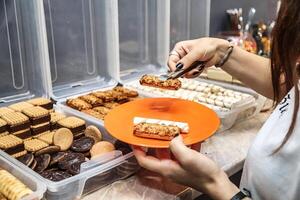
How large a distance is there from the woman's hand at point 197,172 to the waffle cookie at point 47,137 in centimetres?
31

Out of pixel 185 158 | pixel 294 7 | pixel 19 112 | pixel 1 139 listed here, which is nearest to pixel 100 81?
pixel 19 112

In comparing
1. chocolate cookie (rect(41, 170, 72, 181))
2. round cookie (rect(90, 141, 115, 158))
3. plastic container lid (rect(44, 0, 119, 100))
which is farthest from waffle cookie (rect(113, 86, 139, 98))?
chocolate cookie (rect(41, 170, 72, 181))

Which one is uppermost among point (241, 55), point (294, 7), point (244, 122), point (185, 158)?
point (294, 7)

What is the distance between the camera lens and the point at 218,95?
113 cm

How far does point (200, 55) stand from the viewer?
916 mm

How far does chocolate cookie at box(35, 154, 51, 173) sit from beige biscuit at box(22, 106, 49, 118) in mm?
144

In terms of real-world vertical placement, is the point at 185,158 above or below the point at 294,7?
below

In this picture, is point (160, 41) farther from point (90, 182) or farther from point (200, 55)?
point (90, 182)

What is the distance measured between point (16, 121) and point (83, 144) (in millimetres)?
176

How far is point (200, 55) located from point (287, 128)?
0.35m

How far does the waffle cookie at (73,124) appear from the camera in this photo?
2.90 ft

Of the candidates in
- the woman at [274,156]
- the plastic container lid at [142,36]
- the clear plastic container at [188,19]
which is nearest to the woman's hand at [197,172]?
the woman at [274,156]

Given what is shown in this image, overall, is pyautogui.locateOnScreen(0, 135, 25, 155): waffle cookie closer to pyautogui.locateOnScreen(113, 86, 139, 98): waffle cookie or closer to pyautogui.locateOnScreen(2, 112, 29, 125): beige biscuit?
pyautogui.locateOnScreen(2, 112, 29, 125): beige biscuit

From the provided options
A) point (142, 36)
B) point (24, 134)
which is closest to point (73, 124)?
point (24, 134)
